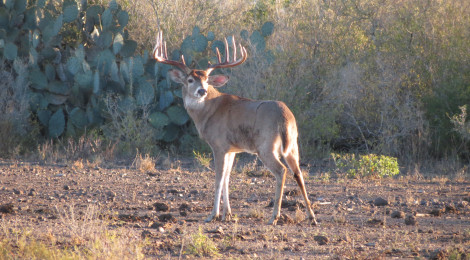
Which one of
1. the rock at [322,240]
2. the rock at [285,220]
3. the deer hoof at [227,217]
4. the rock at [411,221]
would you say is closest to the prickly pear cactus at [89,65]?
the deer hoof at [227,217]

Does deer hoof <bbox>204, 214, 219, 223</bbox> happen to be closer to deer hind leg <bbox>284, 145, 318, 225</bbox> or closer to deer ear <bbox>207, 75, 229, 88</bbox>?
deer hind leg <bbox>284, 145, 318, 225</bbox>

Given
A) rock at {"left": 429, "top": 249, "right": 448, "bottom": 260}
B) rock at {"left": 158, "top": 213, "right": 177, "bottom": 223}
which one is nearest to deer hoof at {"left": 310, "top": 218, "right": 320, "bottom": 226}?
rock at {"left": 158, "top": 213, "right": 177, "bottom": 223}

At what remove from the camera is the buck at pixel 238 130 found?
26.8 ft

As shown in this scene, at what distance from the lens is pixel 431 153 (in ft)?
48.9

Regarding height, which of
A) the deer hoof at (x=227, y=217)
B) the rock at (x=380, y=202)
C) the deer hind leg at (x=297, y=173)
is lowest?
the deer hoof at (x=227, y=217)

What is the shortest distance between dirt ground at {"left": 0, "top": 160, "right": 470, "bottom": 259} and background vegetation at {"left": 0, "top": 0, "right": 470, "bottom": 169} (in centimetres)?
230

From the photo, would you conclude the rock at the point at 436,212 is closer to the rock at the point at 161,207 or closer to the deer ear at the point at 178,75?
the rock at the point at 161,207

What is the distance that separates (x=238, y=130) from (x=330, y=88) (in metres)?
7.16

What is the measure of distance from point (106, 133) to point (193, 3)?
18.8 ft

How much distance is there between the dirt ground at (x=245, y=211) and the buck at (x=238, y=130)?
1.60 ft

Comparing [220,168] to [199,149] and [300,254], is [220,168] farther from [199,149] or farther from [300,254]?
A: [199,149]

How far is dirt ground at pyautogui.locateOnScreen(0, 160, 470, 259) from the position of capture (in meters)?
6.63

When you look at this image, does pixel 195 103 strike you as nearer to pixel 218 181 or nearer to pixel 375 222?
pixel 218 181

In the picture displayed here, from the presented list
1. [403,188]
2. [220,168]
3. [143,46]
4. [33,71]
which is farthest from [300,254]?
[143,46]
